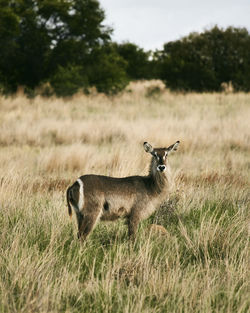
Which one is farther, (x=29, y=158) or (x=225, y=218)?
(x=29, y=158)

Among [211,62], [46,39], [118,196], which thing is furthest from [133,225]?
[211,62]

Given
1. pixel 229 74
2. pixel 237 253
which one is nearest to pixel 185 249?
pixel 237 253

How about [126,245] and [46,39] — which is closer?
[126,245]

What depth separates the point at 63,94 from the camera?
2247 cm

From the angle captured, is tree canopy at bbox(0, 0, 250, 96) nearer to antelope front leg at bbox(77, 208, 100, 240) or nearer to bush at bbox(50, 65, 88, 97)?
bush at bbox(50, 65, 88, 97)

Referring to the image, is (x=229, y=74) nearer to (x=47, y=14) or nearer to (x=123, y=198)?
(x=47, y=14)

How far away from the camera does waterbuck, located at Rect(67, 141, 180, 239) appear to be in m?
3.78

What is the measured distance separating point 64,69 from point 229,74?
11.7 m

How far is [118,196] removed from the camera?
3984mm

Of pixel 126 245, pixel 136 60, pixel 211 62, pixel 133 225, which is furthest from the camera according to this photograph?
pixel 136 60

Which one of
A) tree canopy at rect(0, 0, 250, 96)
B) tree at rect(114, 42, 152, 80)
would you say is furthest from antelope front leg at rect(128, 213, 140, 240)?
tree at rect(114, 42, 152, 80)

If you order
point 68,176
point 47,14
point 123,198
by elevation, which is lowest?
point 68,176

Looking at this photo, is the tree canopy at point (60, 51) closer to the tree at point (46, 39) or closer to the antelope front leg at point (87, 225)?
the tree at point (46, 39)

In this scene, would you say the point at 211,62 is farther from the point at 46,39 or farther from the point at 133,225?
the point at 133,225
